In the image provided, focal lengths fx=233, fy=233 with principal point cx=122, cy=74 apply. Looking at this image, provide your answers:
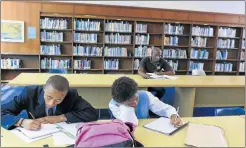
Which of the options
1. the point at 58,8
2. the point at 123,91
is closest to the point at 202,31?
the point at 58,8

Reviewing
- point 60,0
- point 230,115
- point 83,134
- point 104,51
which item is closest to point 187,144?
point 83,134

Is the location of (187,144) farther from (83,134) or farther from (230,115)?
(230,115)

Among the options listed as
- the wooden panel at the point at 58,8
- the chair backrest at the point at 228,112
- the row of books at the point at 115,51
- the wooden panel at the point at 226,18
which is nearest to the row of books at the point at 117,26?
the row of books at the point at 115,51

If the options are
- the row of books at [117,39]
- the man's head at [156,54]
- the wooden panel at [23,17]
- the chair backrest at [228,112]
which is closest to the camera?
the chair backrest at [228,112]

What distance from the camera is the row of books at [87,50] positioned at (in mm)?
5629

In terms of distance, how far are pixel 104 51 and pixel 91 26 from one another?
674 mm

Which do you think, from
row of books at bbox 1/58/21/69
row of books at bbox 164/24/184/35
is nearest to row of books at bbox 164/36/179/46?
row of books at bbox 164/24/184/35

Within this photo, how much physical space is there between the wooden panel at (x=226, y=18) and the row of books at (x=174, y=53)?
1.22 m

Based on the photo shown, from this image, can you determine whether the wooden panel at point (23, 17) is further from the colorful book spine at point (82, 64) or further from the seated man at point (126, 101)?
the seated man at point (126, 101)

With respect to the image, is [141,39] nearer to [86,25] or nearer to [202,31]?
[86,25]

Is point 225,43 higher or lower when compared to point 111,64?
higher

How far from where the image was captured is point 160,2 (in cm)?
588

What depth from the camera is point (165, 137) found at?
60.1 inches

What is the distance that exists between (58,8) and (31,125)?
4.43m
